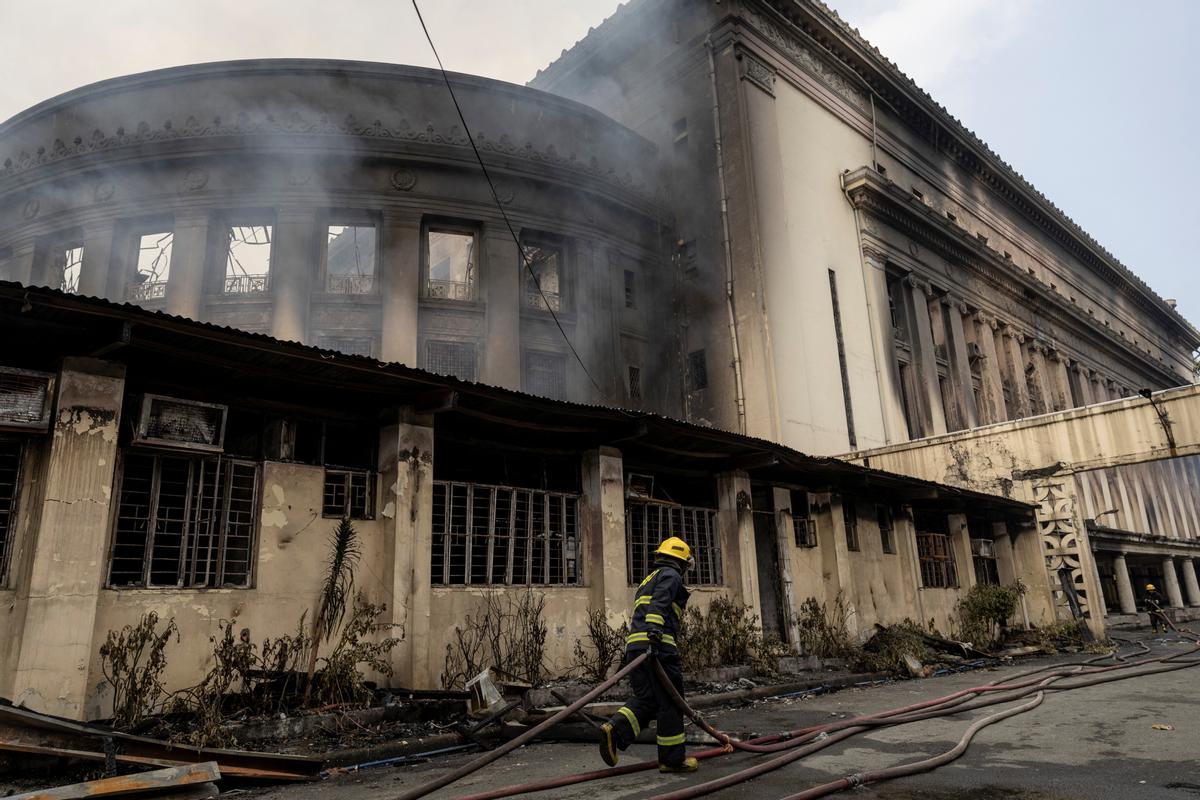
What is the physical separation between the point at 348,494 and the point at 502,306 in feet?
34.7

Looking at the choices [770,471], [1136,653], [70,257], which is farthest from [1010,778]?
[70,257]

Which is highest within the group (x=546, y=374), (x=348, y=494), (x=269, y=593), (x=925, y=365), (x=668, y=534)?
(x=925, y=365)

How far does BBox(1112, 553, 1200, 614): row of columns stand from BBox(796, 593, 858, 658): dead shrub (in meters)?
21.4

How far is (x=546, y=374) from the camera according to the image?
65.5 ft

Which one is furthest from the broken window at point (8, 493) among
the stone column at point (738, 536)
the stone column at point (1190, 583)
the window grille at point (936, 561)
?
the stone column at point (1190, 583)

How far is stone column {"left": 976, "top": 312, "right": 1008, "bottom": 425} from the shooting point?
32.5 meters

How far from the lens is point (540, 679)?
1033 cm

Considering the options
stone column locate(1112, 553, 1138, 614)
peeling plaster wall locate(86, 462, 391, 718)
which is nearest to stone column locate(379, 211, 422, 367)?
peeling plaster wall locate(86, 462, 391, 718)

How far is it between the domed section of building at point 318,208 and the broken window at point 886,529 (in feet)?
23.5

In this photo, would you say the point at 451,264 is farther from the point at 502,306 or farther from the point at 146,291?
the point at 146,291

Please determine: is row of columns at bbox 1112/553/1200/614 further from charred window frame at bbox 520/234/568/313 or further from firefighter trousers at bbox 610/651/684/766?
firefighter trousers at bbox 610/651/684/766

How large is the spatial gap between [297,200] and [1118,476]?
41.3 m

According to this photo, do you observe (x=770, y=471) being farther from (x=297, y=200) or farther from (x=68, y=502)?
(x=297, y=200)

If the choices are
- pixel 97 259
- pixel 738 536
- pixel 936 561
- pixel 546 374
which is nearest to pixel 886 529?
pixel 936 561
